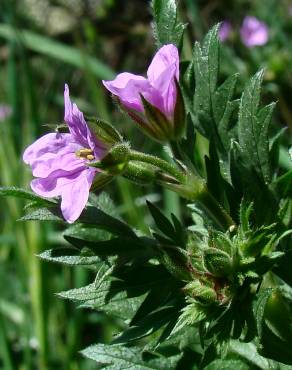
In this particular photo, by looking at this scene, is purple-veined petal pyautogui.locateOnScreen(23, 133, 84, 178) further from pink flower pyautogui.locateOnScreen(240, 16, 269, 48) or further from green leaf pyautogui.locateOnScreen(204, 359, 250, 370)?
pink flower pyautogui.locateOnScreen(240, 16, 269, 48)

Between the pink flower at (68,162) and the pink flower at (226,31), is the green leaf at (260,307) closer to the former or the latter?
the pink flower at (68,162)

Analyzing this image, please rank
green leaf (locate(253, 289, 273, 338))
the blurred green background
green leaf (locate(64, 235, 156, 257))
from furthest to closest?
the blurred green background, green leaf (locate(64, 235, 156, 257)), green leaf (locate(253, 289, 273, 338))

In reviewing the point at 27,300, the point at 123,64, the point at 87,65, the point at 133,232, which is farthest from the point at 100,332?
the point at 123,64

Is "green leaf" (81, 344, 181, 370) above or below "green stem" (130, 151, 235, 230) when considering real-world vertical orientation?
below

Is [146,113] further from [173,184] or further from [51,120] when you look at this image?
[51,120]

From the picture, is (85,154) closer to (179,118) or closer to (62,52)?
(179,118)

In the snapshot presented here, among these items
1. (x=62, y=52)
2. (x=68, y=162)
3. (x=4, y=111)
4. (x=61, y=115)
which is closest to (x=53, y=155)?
(x=68, y=162)

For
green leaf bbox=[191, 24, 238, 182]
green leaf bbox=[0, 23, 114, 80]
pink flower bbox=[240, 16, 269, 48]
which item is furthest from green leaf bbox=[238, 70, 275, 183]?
pink flower bbox=[240, 16, 269, 48]

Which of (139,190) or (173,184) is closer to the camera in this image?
(173,184)
